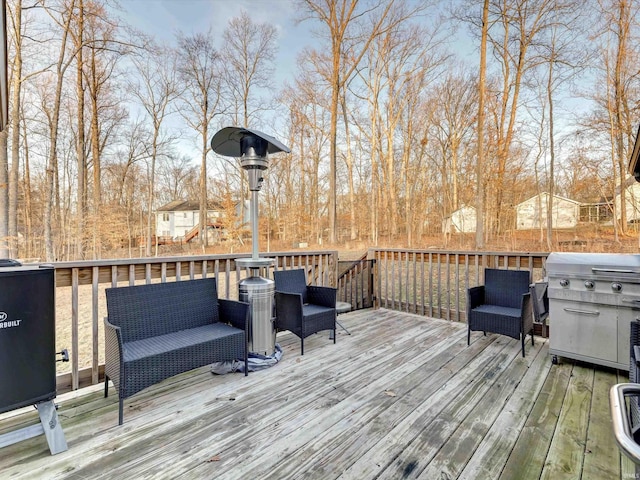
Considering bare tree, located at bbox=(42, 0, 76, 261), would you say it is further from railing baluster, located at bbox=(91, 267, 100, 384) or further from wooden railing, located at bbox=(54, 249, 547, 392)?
railing baluster, located at bbox=(91, 267, 100, 384)

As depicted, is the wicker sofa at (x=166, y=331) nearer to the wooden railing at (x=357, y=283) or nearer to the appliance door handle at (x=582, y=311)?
the wooden railing at (x=357, y=283)

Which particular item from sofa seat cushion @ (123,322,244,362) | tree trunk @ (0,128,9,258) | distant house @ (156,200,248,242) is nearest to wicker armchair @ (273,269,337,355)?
sofa seat cushion @ (123,322,244,362)

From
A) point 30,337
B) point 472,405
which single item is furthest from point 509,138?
point 30,337

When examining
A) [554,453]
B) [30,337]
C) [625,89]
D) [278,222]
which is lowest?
[554,453]

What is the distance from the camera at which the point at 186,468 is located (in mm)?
1612

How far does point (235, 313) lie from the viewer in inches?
108

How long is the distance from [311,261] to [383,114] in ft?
39.0

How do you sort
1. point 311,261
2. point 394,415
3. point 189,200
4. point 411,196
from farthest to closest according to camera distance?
point 189,200 → point 411,196 → point 311,261 → point 394,415

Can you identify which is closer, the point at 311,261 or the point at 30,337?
the point at 30,337

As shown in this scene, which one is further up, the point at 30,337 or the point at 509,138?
the point at 509,138

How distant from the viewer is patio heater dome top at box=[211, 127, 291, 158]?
2854 millimetres

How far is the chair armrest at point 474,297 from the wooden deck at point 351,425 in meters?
0.57

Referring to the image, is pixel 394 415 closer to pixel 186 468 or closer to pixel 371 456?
Answer: pixel 371 456

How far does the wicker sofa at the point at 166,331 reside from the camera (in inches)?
80.8
